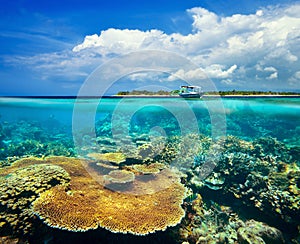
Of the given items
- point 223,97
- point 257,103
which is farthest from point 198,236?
point 257,103

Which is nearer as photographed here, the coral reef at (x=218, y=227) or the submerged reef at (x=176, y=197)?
the submerged reef at (x=176, y=197)

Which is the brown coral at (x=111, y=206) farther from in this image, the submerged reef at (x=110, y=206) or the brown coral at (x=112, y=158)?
the brown coral at (x=112, y=158)

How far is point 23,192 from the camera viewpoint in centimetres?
398

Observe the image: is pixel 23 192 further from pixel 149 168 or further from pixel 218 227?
pixel 218 227

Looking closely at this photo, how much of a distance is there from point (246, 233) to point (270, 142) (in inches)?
280

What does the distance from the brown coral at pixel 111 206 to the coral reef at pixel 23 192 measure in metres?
0.27

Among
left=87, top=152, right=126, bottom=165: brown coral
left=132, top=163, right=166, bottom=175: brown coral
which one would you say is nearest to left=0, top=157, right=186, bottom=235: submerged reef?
left=132, top=163, right=166, bottom=175: brown coral

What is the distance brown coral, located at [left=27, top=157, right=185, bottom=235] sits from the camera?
3547mm

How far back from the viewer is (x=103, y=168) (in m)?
6.14

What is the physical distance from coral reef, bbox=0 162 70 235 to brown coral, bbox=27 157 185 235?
267 millimetres

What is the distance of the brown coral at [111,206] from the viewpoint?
3547mm

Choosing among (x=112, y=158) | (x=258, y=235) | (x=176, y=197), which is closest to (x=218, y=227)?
(x=258, y=235)

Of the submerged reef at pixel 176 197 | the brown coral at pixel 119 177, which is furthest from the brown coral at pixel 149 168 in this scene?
the brown coral at pixel 119 177

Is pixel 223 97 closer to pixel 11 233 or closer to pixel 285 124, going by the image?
pixel 285 124
